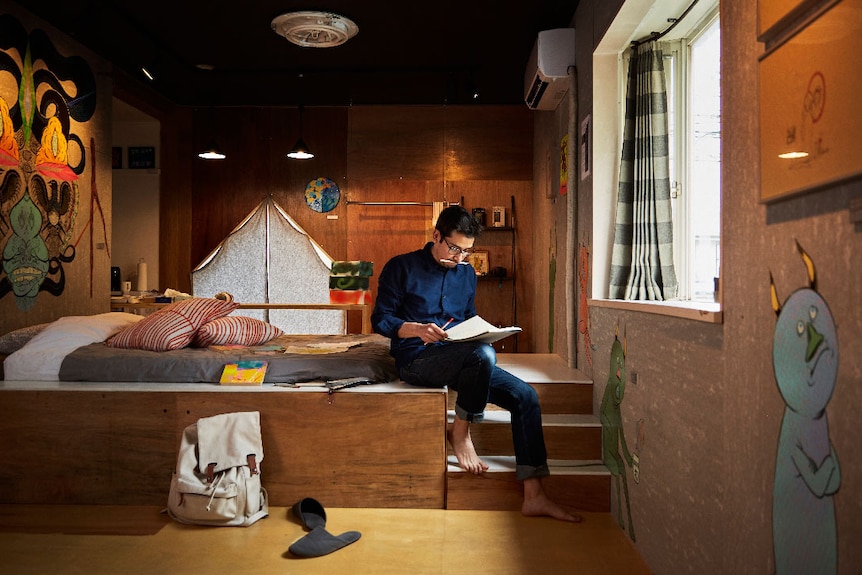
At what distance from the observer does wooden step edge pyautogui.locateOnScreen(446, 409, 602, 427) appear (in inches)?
126

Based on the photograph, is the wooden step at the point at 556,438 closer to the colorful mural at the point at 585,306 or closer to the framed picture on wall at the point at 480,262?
the colorful mural at the point at 585,306

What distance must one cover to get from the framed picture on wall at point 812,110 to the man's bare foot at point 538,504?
1761 mm

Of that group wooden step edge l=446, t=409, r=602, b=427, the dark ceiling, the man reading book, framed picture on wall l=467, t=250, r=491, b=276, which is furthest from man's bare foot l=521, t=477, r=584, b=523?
framed picture on wall l=467, t=250, r=491, b=276

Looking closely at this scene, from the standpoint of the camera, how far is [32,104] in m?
4.18

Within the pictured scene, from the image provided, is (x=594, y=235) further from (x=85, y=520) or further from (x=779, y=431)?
(x=85, y=520)

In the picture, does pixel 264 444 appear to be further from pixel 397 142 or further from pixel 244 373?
pixel 397 142

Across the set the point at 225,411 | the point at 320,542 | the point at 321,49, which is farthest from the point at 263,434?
the point at 321,49

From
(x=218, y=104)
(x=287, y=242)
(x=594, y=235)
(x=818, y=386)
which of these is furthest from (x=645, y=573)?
(x=218, y=104)

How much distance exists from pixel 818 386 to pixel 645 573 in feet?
4.44

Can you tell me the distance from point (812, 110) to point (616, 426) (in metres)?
1.84

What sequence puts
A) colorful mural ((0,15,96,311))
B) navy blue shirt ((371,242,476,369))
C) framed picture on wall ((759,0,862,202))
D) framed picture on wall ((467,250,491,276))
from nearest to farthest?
framed picture on wall ((759,0,862,202)) → navy blue shirt ((371,242,476,369)) → colorful mural ((0,15,96,311)) → framed picture on wall ((467,250,491,276))

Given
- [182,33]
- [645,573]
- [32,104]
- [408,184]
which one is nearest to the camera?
[645,573]

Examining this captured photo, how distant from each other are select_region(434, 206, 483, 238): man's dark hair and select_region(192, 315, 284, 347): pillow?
55.3 inches

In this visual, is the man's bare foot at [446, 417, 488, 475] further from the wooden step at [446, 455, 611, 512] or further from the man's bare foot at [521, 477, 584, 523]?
the man's bare foot at [521, 477, 584, 523]
